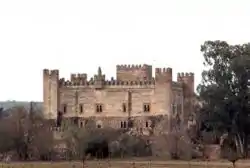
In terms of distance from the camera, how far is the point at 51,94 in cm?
9375

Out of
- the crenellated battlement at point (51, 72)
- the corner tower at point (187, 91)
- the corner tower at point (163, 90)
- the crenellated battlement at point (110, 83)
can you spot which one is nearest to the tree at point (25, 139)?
the crenellated battlement at point (110, 83)

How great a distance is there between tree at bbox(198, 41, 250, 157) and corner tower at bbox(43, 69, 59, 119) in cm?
1831

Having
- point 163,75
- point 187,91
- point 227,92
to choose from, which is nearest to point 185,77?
point 187,91

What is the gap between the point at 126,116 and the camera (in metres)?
92.0

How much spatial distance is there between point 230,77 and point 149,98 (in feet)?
44.6

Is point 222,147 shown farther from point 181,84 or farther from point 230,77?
point 181,84

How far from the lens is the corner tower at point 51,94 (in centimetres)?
9325

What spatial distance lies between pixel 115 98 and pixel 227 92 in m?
17.3

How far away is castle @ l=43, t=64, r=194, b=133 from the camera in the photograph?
90.9 meters

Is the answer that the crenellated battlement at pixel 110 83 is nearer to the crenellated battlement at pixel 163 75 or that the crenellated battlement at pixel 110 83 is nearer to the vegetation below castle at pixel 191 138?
the crenellated battlement at pixel 163 75

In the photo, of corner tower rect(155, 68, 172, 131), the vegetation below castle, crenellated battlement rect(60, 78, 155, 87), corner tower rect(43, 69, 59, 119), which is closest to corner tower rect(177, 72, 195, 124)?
corner tower rect(155, 68, 172, 131)

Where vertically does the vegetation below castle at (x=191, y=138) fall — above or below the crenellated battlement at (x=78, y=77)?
below

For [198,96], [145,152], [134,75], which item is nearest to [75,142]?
[145,152]

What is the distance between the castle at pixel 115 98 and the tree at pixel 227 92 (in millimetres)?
10365
